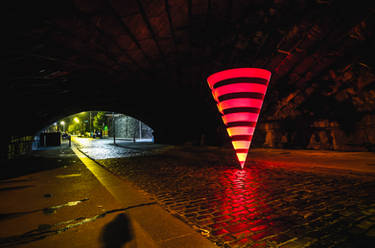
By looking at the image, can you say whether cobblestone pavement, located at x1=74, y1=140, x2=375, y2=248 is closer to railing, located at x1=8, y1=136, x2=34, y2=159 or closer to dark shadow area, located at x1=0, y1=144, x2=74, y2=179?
dark shadow area, located at x1=0, y1=144, x2=74, y2=179

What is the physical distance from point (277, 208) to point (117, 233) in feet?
7.82

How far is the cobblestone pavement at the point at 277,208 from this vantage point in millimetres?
2168

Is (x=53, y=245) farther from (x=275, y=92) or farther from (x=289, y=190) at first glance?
(x=275, y=92)

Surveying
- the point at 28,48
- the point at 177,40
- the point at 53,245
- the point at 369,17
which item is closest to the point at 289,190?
the point at 53,245

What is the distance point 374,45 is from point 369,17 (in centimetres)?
120

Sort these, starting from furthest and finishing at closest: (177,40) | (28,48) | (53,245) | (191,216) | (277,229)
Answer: (177,40), (28,48), (191,216), (277,229), (53,245)

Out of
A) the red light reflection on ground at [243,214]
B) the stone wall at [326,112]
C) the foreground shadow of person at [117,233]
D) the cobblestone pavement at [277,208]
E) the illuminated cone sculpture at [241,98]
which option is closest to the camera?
the foreground shadow of person at [117,233]

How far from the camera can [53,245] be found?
2033mm

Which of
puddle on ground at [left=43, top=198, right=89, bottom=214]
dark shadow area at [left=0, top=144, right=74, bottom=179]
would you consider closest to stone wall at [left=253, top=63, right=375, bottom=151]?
puddle on ground at [left=43, top=198, right=89, bottom=214]

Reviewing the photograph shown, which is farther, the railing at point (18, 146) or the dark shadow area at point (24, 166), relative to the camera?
the railing at point (18, 146)

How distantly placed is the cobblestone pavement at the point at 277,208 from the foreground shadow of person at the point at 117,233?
2.45 ft

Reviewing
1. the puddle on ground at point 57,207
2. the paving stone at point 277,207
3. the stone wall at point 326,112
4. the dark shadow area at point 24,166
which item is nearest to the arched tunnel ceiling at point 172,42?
the stone wall at point 326,112

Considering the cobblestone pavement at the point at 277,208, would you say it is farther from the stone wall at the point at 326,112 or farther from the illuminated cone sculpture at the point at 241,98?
the stone wall at the point at 326,112

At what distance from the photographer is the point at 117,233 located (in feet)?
7.39
